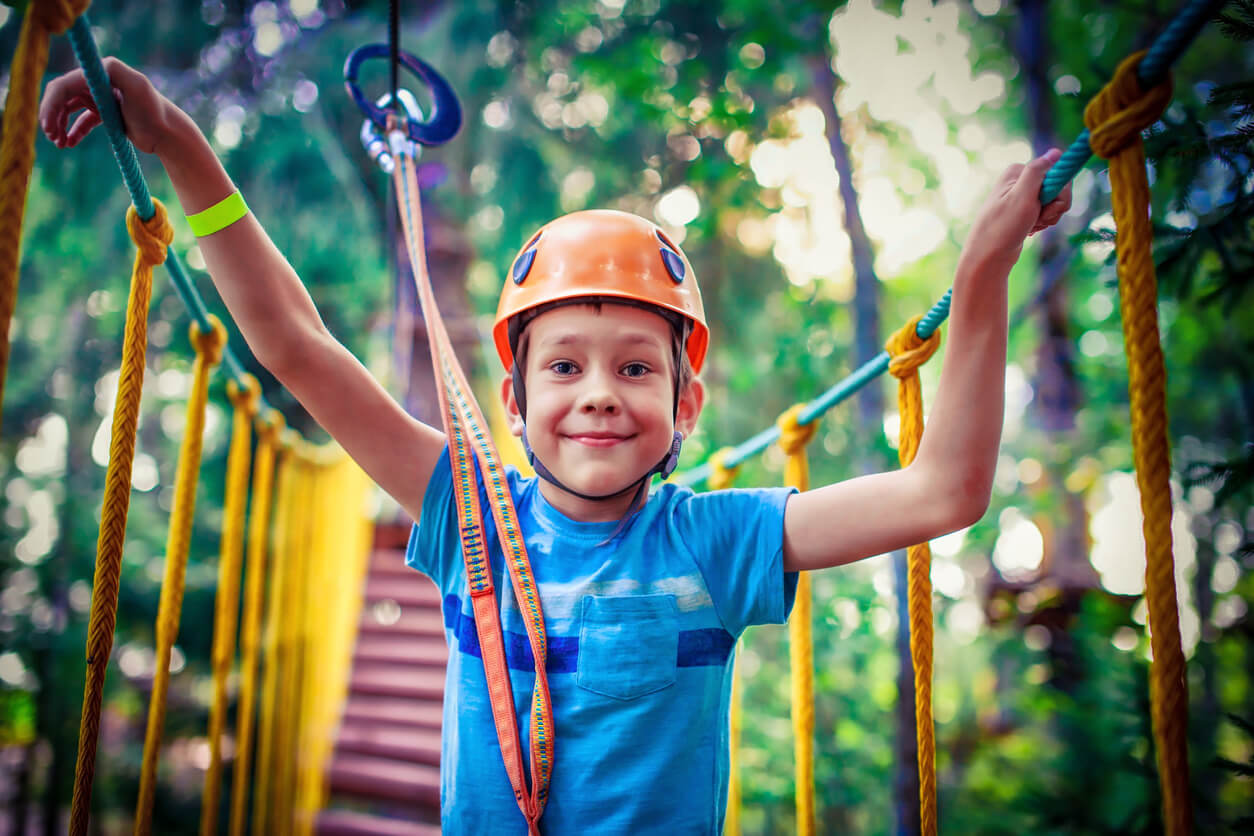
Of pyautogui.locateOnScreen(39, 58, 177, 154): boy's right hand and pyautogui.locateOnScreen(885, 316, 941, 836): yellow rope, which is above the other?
pyautogui.locateOnScreen(39, 58, 177, 154): boy's right hand

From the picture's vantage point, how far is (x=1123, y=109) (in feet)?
2.01

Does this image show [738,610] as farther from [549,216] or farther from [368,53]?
[549,216]

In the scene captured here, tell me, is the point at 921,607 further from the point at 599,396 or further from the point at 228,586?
the point at 228,586

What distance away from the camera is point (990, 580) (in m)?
4.24

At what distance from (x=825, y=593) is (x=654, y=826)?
3457 mm

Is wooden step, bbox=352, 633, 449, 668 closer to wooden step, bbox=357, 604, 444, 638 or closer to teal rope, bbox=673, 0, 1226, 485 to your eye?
wooden step, bbox=357, 604, 444, 638

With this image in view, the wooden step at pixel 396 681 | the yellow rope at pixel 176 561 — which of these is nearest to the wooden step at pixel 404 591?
the wooden step at pixel 396 681

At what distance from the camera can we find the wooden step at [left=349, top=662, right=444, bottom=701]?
3541mm

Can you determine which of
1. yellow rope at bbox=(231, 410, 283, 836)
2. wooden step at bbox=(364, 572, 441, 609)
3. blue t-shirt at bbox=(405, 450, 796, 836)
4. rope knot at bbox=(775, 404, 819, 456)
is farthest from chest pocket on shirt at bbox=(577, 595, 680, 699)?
wooden step at bbox=(364, 572, 441, 609)

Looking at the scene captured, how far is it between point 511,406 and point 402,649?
321cm

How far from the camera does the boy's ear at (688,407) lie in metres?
1.07

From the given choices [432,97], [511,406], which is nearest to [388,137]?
[432,97]

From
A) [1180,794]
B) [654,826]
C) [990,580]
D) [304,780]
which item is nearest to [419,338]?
[304,780]

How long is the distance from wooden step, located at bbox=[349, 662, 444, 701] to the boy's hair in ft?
9.72
